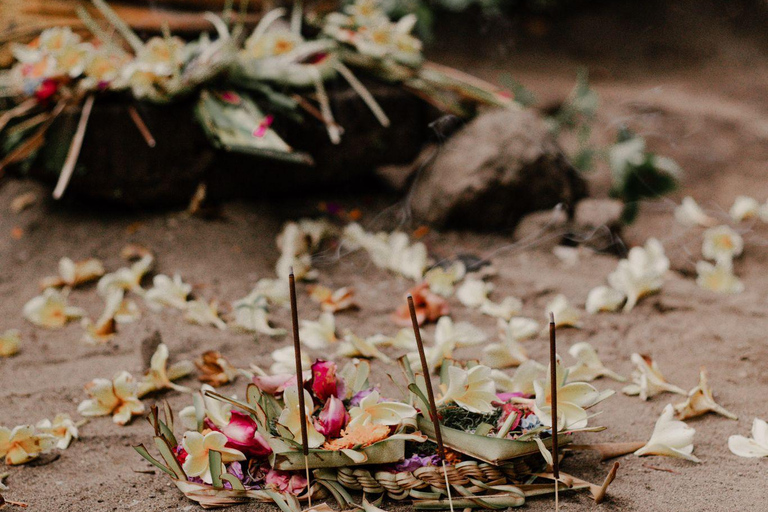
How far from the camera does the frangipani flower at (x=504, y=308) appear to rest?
1.88 m

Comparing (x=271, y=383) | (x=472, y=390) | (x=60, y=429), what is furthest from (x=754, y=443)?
(x=60, y=429)

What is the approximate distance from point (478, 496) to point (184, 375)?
2.63 feet

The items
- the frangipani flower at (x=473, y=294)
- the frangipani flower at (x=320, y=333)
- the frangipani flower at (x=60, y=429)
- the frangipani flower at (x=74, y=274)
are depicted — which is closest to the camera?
the frangipani flower at (x=60, y=429)

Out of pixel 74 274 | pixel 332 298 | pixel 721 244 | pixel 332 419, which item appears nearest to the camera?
pixel 332 419

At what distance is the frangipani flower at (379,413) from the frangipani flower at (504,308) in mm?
848

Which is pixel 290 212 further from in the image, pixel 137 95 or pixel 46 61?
pixel 46 61

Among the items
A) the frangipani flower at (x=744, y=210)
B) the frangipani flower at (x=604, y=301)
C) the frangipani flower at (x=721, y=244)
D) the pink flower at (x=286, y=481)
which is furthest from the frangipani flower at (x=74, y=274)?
the frangipani flower at (x=744, y=210)

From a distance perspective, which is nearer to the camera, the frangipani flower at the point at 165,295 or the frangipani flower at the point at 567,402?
the frangipani flower at the point at 567,402

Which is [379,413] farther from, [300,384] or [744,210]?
[744,210]

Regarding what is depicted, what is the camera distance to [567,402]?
1074 mm

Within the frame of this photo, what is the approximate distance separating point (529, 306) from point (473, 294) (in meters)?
0.18

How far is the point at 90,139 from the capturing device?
2.30m

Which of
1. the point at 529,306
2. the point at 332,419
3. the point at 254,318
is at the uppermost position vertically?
the point at 332,419

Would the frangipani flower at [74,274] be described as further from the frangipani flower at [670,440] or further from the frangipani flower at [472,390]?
the frangipani flower at [670,440]
